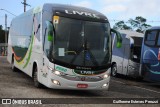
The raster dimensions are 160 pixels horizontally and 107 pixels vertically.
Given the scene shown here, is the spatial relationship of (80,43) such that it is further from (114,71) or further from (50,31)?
(114,71)

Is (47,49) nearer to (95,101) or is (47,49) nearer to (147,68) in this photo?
(95,101)

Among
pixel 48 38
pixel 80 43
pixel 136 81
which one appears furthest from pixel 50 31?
pixel 136 81

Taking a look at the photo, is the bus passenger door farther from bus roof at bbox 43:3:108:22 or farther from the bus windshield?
the bus windshield

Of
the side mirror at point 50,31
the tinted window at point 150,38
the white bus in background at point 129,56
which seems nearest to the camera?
the side mirror at point 50,31

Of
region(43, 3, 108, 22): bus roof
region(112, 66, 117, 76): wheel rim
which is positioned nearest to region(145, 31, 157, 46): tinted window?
region(112, 66, 117, 76): wheel rim

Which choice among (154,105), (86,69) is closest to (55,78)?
(86,69)

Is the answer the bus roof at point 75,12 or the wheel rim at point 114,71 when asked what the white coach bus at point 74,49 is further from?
the wheel rim at point 114,71

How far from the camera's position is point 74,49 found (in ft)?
43.5

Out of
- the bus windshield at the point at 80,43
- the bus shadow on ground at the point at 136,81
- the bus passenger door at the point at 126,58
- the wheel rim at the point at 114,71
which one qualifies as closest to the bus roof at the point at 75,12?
the bus windshield at the point at 80,43

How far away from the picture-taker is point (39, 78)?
14.5 meters

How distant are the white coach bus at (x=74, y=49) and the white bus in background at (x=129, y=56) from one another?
8.66 metres

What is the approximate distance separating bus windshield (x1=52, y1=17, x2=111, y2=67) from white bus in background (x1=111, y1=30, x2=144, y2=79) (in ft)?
28.7

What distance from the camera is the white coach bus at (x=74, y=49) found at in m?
13.1

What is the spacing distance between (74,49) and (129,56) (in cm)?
1025
